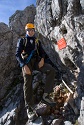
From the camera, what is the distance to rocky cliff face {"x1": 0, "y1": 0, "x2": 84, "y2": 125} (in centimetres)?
1006

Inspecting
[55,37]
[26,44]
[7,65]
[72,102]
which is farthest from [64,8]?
[7,65]

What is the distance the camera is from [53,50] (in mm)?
12883

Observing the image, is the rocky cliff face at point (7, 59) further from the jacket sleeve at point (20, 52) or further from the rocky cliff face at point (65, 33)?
the jacket sleeve at point (20, 52)

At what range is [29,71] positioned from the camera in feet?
31.2

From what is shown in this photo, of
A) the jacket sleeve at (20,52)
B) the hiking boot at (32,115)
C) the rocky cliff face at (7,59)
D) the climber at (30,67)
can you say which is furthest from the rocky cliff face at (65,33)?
the rocky cliff face at (7,59)

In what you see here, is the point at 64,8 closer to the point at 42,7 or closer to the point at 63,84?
the point at 42,7

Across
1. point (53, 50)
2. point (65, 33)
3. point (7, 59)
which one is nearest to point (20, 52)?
point (65, 33)

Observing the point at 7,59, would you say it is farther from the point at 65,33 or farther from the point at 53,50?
the point at 65,33

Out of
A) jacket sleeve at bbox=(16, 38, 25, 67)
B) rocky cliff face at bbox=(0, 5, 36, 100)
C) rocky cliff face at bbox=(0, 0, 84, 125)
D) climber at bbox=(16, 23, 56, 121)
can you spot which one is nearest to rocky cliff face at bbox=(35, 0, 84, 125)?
rocky cliff face at bbox=(0, 0, 84, 125)

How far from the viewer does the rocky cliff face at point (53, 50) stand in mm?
10063

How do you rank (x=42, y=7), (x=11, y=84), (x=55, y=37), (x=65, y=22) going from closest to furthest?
(x=65, y=22) < (x=55, y=37) < (x=42, y=7) < (x=11, y=84)

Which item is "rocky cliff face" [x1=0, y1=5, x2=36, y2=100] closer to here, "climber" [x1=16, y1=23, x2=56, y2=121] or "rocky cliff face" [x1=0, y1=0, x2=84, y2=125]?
"rocky cliff face" [x1=0, y1=0, x2=84, y2=125]

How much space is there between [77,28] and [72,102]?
13.1 feet

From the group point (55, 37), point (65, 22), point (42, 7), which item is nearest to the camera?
point (65, 22)
